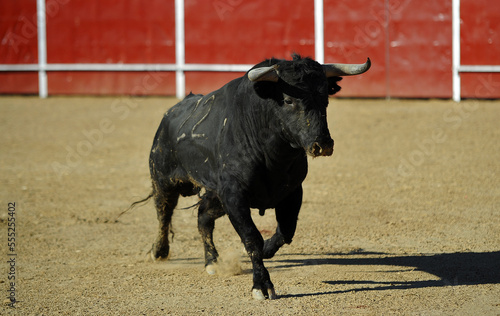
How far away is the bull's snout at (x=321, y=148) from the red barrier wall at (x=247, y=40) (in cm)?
835

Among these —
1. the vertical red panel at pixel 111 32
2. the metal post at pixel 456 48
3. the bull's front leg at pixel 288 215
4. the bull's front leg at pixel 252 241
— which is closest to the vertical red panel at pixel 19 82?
the vertical red panel at pixel 111 32

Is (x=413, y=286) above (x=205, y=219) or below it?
below

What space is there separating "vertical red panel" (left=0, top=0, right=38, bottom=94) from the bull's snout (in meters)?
11.1

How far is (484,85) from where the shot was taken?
38.8 ft

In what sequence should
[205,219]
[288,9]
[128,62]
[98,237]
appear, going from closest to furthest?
[205,219] < [98,237] < [288,9] < [128,62]

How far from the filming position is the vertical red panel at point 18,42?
545 inches

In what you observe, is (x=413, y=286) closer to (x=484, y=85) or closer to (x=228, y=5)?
(x=484, y=85)

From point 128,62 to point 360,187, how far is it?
276 inches

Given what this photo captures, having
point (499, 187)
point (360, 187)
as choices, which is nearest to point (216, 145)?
point (360, 187)

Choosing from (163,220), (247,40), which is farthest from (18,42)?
(163,220)

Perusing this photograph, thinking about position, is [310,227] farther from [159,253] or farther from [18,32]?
[18,32]

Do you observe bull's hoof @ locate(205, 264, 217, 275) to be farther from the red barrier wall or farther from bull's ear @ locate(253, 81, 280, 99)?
the red barrier wall

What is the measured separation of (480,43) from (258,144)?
8.32 m

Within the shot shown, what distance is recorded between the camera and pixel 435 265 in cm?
509
